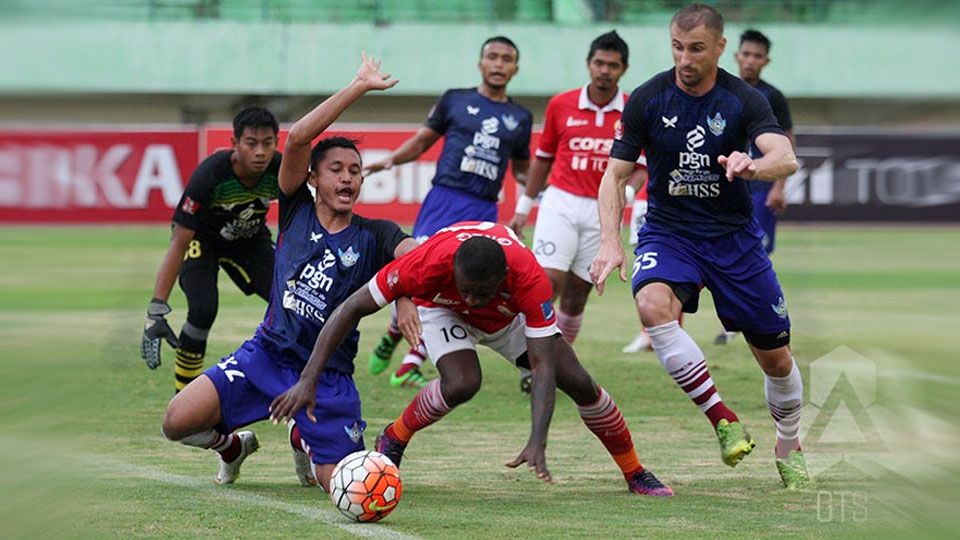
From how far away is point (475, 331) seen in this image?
22.7 ft

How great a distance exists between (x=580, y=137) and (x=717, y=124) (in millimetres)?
4495

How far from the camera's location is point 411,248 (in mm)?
6684

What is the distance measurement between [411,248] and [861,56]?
5.10 m

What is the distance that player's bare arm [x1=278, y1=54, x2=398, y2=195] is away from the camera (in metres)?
6.56

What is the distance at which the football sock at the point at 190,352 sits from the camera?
30.9ft

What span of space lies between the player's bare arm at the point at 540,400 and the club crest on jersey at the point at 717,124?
1326 mm

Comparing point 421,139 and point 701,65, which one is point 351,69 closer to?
point 421,139

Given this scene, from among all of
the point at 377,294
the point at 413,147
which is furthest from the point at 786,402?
the point at 413,147

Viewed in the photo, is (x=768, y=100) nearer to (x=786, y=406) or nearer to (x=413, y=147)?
(x=786, y=406)

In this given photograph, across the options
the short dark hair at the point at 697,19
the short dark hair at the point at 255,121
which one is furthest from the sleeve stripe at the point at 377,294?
the short dark hair at the point at 255,121

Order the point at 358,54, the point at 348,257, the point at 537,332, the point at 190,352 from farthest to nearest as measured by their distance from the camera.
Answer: the point at 358,54
the point at 190,352
the point at 348,257
the point at 537,332

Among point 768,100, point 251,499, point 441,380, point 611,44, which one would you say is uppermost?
point 611,44

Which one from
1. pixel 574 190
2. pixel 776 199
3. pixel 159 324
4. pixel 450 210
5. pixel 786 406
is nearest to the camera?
pixel 786 406

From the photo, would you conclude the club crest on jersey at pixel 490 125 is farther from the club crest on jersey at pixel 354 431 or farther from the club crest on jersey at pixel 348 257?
the club crest on jersey at pixel 354 431
